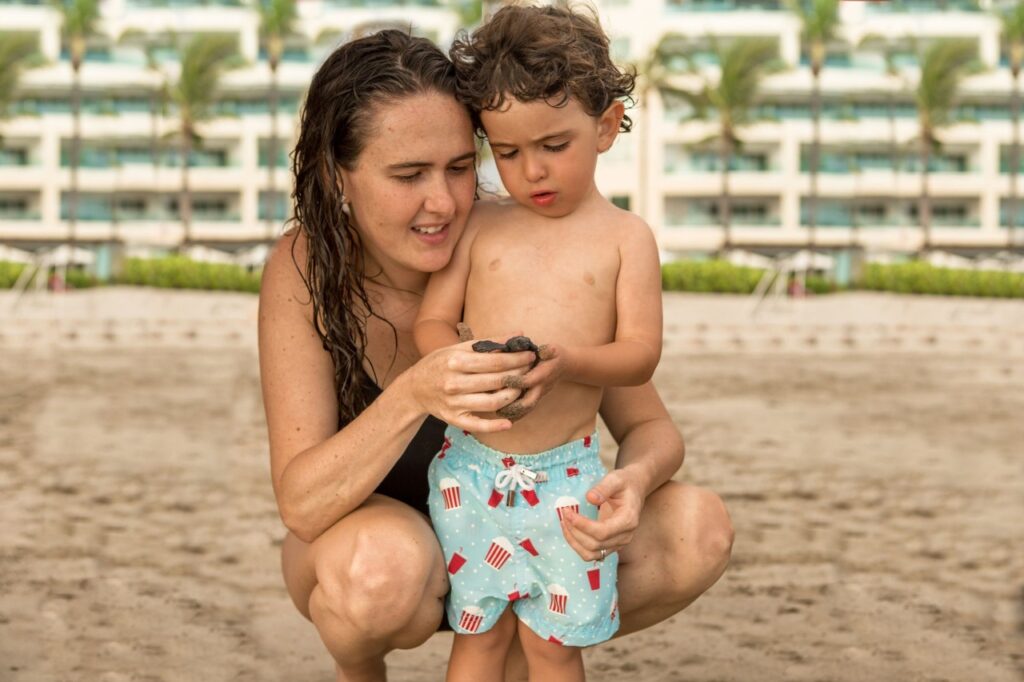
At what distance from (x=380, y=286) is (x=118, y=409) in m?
10.4

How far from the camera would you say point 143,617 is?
18.3 ft

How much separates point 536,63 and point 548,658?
121 centimetres

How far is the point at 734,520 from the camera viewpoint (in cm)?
775

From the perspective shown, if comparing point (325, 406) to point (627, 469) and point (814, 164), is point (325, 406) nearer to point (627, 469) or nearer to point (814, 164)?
point (627, 469)

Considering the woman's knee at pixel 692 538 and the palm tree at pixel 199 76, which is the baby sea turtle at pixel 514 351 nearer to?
the woman's knee at pixel 692 538

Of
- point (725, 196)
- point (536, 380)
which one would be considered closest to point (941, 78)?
point (725, 196)

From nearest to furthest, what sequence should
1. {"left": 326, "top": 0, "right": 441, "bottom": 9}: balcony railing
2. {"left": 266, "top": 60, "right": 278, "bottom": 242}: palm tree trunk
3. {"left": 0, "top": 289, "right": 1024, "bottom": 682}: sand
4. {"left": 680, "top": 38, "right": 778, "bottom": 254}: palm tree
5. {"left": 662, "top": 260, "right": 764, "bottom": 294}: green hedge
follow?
{"left": 0, "top": 289, "right": 1024, "bottom": 682}: sand < {"left": 662, "top": 260, "right": 764, "bottom": 294}: green hedge < {"left": 266, "top": 60, "right": 278, "bottom": 242}: palm tree trunk < {"left": 680, "top": 38, "right": 778, "bottom": 254}: palm tree < {"left": 326, "top": 0, "right": 441, "bottom": 9}: balcony railing

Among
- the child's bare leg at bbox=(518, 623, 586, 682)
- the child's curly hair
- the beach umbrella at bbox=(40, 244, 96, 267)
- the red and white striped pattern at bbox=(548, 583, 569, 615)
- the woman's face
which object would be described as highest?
the child's curly hair

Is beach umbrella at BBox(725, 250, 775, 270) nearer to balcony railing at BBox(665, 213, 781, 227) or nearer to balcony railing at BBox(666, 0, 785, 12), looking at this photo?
balcony railing at BBox(665, 213, 781, 227)

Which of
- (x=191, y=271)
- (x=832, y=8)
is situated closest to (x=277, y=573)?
(x=191, y=271)

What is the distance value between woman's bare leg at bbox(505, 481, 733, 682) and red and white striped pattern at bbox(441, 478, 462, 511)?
46cm

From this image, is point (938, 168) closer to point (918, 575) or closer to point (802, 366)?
point (802, 366)

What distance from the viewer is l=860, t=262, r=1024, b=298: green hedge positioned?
3522 centimetres

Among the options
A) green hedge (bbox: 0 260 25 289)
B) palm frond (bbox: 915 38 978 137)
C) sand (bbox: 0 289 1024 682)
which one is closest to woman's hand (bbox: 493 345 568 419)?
sand (bbox: 0 289 1024 682)
